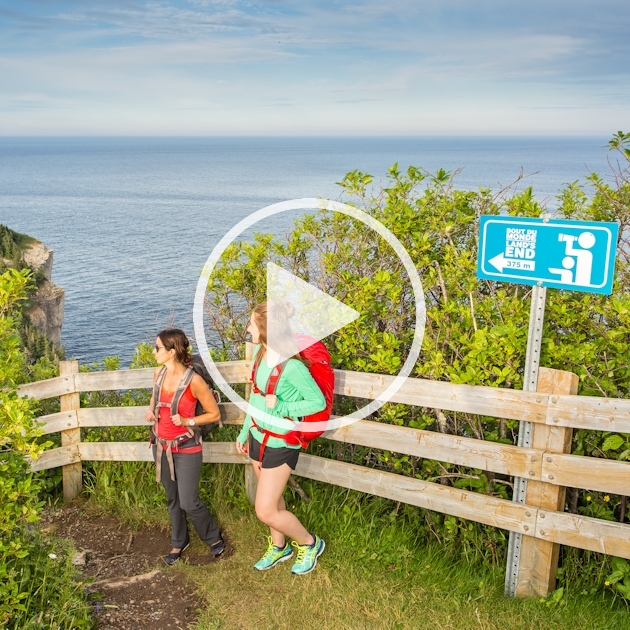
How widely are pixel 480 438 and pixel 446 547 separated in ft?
2.84

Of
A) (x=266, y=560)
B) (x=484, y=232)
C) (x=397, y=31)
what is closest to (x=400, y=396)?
(x=484, y=232)

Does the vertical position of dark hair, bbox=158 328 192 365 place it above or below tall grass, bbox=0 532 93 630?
above

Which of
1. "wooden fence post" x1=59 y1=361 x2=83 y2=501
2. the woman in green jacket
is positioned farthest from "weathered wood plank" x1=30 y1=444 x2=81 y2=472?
the woman in green jacket

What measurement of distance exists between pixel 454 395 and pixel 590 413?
0.87 m

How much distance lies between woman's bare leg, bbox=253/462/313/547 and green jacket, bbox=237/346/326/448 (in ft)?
0.71

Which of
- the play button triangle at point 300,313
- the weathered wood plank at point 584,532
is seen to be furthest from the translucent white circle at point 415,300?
the weathered wood plank at point 584,532

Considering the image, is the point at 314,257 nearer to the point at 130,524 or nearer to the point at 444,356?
the point at 444,356

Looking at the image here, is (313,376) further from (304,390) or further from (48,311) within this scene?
(48,311)

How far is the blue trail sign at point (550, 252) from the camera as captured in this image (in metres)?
3.84

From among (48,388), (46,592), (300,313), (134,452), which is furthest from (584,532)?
(48,388)

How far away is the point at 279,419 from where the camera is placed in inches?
182

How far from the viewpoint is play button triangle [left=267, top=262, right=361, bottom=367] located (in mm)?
4566

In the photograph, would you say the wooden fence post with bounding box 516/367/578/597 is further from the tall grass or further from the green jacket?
the tall grass

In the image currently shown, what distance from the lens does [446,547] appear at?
5051 mm
